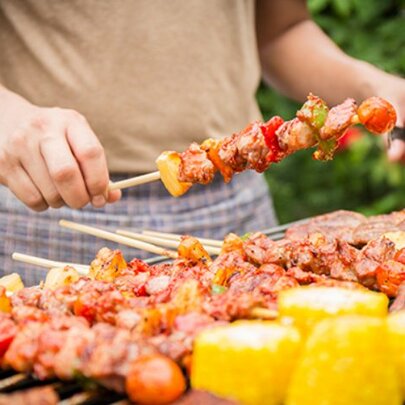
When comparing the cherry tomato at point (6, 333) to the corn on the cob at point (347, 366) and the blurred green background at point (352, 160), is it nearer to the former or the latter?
the corn on the cob at point (347, 366)

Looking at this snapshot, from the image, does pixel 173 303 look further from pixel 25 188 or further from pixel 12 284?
pixel 25 188

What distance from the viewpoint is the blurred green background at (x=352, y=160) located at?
638 cm

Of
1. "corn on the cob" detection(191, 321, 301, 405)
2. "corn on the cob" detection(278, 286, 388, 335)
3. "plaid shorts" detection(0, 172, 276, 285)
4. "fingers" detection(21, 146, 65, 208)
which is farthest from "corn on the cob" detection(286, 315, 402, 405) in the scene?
"plaid shorts" detection(0, 172, 276, 285)

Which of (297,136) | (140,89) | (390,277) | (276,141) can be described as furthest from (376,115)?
(140,89)

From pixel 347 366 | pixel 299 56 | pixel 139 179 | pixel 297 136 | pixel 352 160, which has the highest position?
pixel 299 56

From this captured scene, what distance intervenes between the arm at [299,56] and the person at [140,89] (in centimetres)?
4

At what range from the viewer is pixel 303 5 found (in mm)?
4844

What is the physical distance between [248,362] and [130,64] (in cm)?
255

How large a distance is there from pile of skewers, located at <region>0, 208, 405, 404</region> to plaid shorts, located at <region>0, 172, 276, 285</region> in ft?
3.96

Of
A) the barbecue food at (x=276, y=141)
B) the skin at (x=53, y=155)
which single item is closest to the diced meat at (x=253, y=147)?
the barbecue food at (x=276, y=141)

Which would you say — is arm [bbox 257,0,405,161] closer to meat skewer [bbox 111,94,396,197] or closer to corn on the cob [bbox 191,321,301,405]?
meat skewer [bbox 111,94,396,197]

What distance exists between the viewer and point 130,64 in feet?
13.0

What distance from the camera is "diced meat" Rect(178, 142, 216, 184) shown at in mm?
2826

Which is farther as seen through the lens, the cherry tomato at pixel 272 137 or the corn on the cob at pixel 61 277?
the cherry tomato at pixel 272 137
